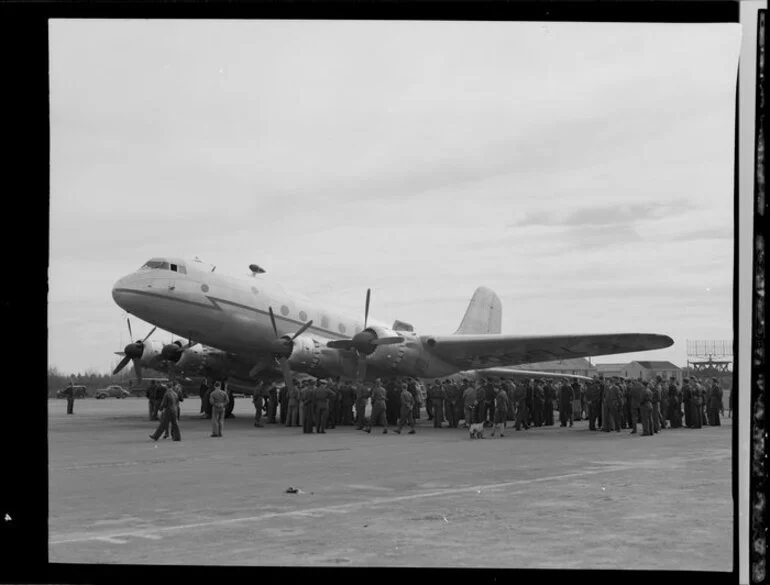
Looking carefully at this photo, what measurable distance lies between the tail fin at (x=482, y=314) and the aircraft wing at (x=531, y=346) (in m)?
11.3

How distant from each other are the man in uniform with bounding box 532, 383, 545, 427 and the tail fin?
558 inches

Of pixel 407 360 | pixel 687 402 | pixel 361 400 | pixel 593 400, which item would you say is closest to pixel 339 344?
pixel 407 360

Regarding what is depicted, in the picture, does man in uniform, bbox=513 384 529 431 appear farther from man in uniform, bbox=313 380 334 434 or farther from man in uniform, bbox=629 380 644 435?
man in uniform, bbox=313 380 334 434

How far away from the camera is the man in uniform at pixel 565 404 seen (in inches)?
A: 1105

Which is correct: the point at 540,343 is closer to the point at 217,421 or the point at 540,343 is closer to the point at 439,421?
the point at 439,421

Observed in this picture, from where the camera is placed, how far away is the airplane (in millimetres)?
24469

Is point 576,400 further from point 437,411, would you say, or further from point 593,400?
point 437,411

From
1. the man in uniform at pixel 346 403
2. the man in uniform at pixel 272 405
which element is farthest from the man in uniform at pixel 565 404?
the man in uniform at pixel 272 405

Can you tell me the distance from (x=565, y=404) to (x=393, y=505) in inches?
737

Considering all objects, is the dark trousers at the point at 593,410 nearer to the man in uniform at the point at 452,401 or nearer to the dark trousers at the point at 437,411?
the man in uniform at the point at 452,401
